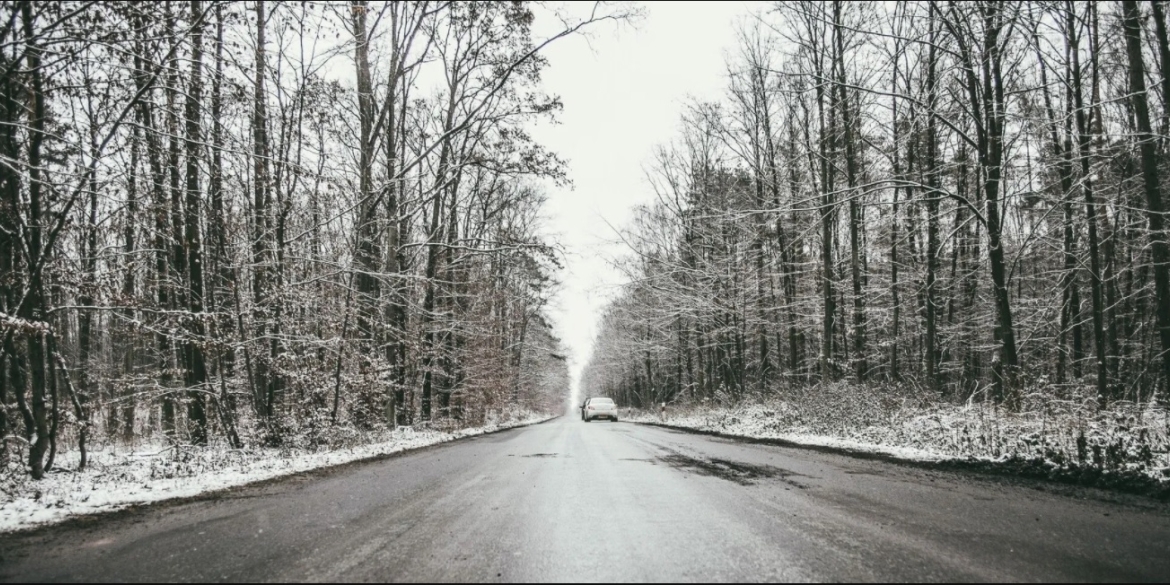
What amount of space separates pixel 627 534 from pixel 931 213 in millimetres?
15357

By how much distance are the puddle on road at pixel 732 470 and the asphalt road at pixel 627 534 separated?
213 millimetres

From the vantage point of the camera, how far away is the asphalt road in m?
3.27

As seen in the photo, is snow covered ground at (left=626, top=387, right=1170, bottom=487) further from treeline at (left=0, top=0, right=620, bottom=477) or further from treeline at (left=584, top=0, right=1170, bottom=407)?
treeline at (left=0, top=0, right=620, bottom=477)

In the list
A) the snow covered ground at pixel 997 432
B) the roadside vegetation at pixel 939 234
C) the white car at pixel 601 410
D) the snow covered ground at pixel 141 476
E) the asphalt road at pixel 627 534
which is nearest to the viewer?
the asphalt road at pixel 627 534

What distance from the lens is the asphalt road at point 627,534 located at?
327 cm

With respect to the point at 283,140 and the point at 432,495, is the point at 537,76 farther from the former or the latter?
the point at 432,495

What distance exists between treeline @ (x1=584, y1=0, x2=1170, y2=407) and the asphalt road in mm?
5649

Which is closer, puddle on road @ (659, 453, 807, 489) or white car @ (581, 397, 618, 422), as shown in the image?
puddle on road @ (659, 453, 807, 489)

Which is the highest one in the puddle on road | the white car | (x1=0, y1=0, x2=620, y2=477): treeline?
(x1=0, y1=0, x2=620, y2=477): treeline

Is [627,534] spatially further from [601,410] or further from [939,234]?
[601,410]

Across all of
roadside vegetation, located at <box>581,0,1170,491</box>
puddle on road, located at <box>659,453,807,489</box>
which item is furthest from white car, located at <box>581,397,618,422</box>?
puddle on road, located at <box>659,453,807,489</box>

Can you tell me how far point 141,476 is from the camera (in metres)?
7.88

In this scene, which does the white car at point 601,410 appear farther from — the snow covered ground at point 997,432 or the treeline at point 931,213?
the snow covered ground at point 997,432

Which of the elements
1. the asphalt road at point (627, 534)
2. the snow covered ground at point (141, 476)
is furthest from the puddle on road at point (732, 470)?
the snow covered ground at point (141, 476)
